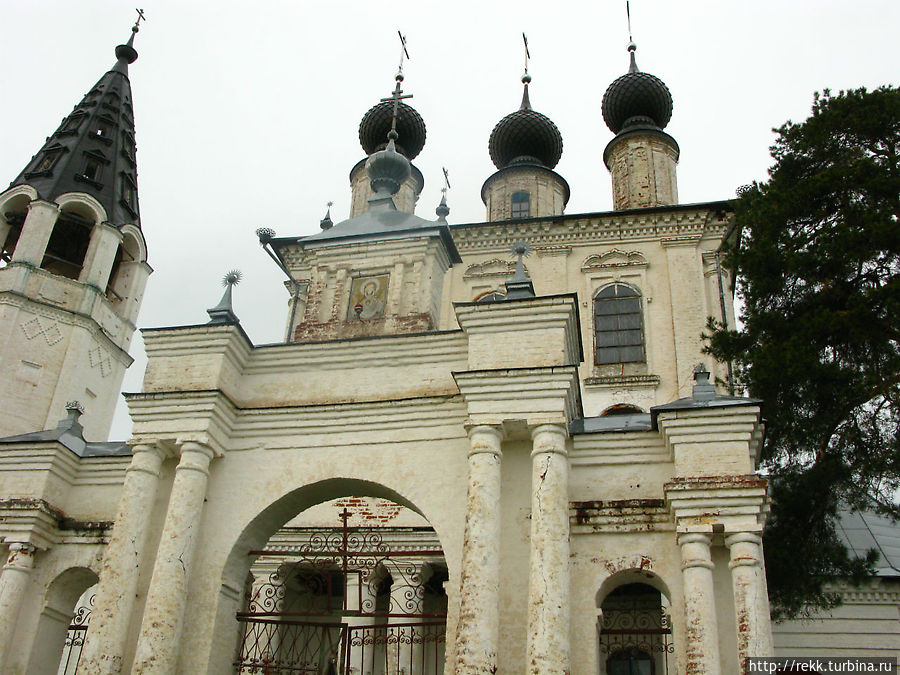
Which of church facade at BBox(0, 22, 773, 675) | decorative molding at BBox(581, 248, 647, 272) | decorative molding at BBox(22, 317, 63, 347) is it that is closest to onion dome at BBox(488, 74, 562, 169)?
decorative molding at BBox(581, 248, 647, 272)

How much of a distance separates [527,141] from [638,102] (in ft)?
8.38

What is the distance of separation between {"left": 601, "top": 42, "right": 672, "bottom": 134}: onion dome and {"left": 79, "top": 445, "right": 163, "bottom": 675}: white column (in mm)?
14414

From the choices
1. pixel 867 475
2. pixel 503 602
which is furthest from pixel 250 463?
pixel 867 475

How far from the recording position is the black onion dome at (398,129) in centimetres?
1969

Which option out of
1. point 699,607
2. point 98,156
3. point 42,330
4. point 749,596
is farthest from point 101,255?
point 749,596

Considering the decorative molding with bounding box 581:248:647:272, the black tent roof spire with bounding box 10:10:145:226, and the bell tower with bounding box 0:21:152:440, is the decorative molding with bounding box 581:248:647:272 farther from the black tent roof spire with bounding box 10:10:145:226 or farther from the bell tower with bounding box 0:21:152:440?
the black tent roof spire with bounding box 10:10:145:226

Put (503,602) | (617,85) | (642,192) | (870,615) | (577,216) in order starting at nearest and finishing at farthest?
1. (503,602)
2. (870,615)
3. (577,216)
4. (642,192)
5. (617,85)

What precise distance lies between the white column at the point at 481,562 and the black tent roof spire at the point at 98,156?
12955 mm

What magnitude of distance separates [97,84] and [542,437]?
17742 mm

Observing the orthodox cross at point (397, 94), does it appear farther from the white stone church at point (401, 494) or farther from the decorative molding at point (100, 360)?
the decorative molding at point (100, 360)

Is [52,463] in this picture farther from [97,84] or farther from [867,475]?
[97,84]

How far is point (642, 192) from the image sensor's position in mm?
18672

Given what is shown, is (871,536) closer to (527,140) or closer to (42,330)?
(527,140)

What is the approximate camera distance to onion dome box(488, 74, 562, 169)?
67.3 ft
